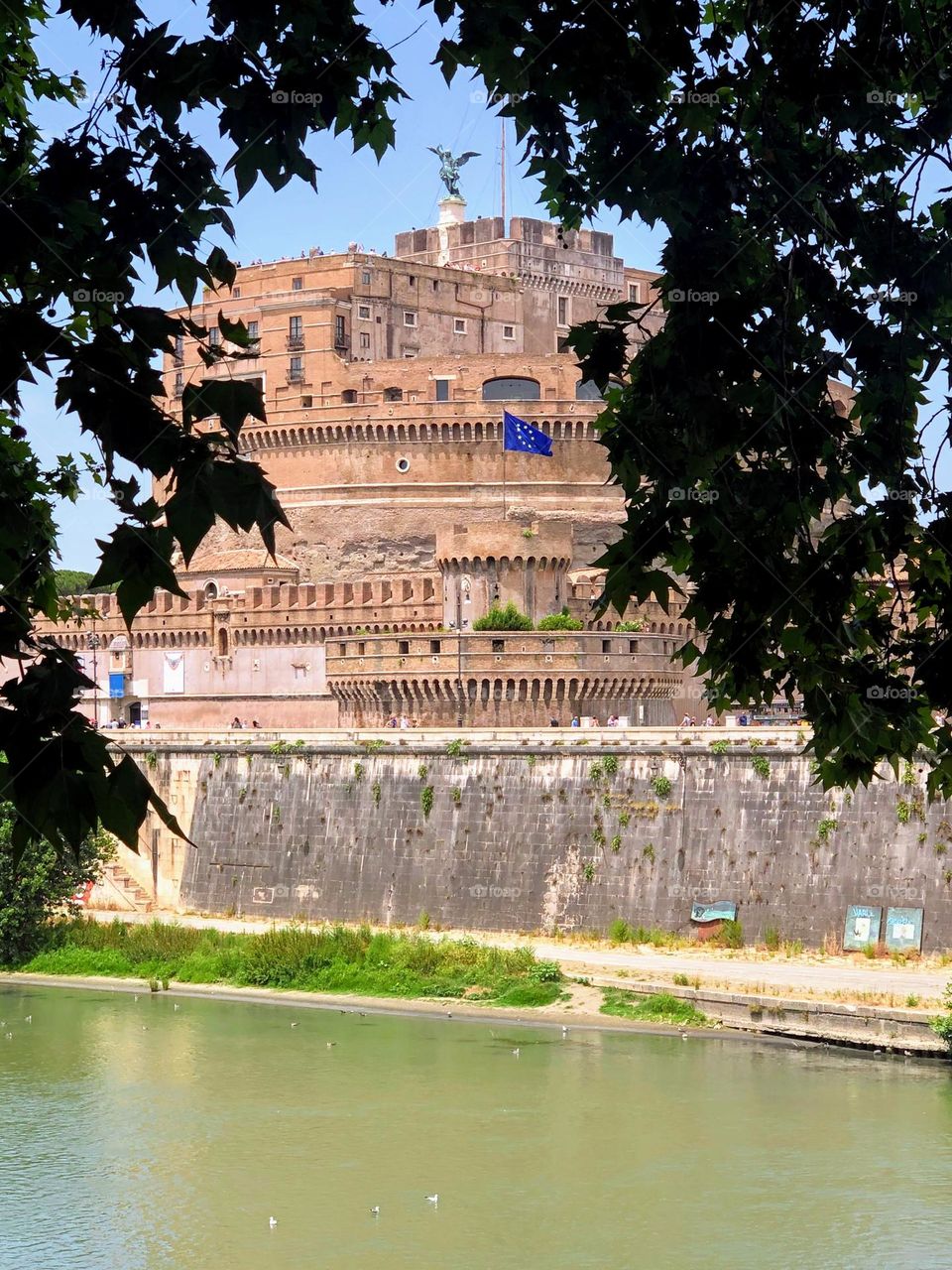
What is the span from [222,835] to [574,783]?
285 inches

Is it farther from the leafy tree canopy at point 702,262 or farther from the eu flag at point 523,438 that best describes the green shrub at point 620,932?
the leafy tree canopy at point 702,262

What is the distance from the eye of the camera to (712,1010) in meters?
23.8

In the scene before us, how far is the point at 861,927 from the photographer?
25453 mm

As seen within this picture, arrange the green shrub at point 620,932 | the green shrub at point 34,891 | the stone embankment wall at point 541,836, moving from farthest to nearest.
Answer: the green shrub at point 34,891
the green shrub at point 620,932
the stone embankment wall at point 541,836

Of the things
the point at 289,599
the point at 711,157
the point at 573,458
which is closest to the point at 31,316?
the point at 711,157

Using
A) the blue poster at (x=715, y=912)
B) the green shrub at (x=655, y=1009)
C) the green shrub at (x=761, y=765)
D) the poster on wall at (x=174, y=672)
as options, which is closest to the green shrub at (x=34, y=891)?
the green shrub at (x=655, y=1009)

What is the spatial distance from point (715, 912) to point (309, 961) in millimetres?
6306

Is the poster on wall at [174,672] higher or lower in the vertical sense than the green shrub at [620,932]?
higher

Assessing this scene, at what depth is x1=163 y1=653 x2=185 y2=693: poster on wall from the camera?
46.8 m

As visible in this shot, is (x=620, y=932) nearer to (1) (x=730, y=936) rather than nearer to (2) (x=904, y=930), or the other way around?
(1) (x=730, y=936)

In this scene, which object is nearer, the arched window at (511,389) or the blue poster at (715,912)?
the blue poster at (715,912)

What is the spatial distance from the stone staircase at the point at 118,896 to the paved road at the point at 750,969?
716cm

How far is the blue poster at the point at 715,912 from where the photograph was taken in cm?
2694

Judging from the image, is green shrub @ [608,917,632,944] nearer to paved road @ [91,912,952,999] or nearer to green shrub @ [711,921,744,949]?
paved road @ [91,912,952,999]
